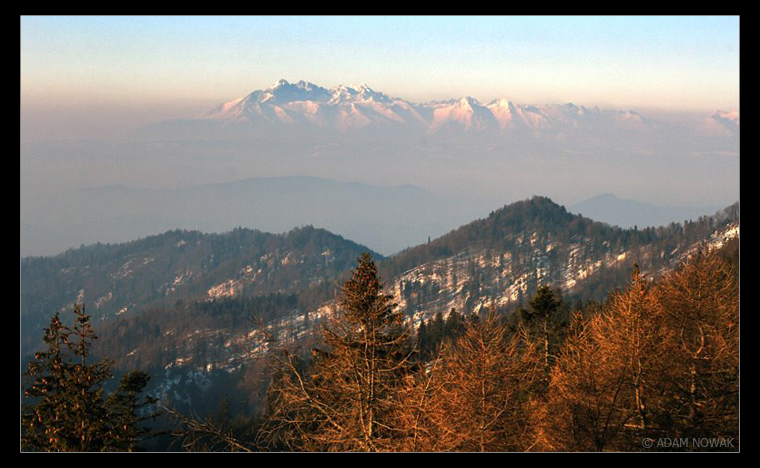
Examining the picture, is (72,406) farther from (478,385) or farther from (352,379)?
(478,385)

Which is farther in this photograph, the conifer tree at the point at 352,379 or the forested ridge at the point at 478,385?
the forested ridge at the point at 478,385

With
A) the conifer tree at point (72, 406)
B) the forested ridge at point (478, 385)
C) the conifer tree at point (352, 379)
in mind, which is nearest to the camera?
the conifer tree at point (352, 379)

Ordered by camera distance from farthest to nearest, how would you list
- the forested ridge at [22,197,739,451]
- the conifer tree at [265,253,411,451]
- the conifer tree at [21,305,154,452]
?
the conifer tree at [21,305,154,452] < the forested ridge at [22,197,739,451] < the conifer tree at [265,253,411,451]

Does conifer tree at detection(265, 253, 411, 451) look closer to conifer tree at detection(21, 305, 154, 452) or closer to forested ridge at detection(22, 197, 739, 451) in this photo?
forested ridge at detection(22, 197, 739, 451)

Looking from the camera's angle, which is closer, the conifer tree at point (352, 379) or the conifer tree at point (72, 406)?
the conifer tree at point (352, 379)

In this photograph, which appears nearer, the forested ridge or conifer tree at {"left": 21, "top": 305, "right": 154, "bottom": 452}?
the forested ridge

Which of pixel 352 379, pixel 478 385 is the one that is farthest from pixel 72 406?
pixel 478 385

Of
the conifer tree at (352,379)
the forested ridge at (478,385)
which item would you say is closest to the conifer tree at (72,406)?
the forested ridge at (478,385)

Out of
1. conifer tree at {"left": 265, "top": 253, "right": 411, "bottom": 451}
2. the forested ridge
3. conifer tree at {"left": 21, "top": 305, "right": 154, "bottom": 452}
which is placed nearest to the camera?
conifer tree at {"left": 265, "top": 253, "right": 411, "bottom": 451}

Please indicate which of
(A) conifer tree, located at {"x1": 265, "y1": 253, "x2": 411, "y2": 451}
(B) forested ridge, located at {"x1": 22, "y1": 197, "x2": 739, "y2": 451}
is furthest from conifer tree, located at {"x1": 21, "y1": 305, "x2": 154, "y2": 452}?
(A) conifer tree, located at {"x1": 265, "y1": 253, "x2": 411, "y2": 451}

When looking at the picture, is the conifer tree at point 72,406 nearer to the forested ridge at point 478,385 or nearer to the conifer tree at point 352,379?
the forested ridge at point 478,385

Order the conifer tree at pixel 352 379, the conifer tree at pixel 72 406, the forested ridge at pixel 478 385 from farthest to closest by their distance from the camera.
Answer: the conifer tree at pixel 72 406 < the forested ridge at pixel 478 385 < the conifer tree at pixel 352 379
